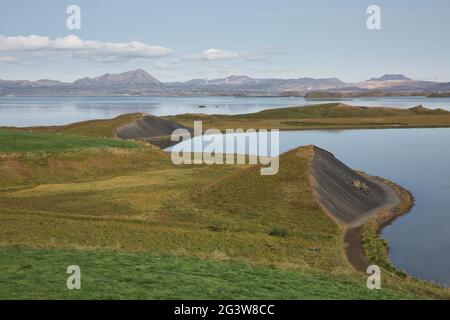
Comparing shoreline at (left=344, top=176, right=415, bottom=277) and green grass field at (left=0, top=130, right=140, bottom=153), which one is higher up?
green grass field at (left=0, top=130, right=140, bottom=153)

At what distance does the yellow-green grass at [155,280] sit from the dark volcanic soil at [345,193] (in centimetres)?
2250

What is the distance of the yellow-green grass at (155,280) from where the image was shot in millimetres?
21938

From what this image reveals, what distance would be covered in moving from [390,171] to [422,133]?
240 ft

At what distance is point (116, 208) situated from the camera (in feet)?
170

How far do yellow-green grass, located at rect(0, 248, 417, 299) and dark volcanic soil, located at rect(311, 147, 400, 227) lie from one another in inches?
886

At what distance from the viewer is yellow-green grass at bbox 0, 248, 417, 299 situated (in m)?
21.9

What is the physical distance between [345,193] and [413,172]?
29773mm

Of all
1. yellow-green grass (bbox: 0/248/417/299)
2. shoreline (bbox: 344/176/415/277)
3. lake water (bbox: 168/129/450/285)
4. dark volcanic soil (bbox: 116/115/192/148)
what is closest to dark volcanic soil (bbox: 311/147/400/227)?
shoreline (bbox: 344/176/415/277)

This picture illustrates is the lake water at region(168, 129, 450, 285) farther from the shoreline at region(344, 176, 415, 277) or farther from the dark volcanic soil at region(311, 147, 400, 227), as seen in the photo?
the dark volcanic soil at region(311, 147, 400, 227)

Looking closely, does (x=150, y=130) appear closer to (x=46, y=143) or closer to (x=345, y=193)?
(x=46, y=143)

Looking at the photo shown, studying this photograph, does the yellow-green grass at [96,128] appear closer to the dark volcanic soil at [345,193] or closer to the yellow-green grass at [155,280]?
the dark volcanic soil at [345,193]

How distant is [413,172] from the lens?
82.2 meters

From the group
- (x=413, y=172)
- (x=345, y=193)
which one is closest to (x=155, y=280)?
(x=345, y=193)
